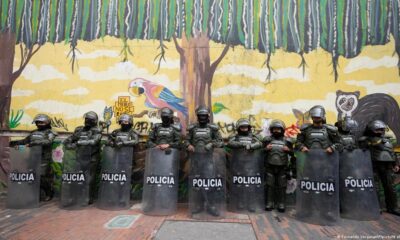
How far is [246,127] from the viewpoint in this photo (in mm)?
6594

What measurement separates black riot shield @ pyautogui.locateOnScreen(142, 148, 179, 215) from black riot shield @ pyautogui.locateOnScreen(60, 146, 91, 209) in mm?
1434

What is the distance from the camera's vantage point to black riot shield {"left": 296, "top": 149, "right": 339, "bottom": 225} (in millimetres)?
5504

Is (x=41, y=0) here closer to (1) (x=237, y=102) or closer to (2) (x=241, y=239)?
(1) (x=237, y=102)

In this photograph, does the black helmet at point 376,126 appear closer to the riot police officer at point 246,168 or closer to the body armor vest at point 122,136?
the riot police officer at point 246,168

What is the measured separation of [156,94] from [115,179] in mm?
2543

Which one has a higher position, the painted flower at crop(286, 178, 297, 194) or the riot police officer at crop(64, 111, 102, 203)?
the riot police officer at crop(64, 111, 102, 203)

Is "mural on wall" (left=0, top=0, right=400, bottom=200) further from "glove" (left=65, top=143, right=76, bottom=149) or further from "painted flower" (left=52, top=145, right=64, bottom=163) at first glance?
"glove" (left=65, top=143, right=76, bottom=149)

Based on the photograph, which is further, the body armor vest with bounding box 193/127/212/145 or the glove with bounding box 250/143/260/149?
the body armor vest with bounding box 193/127/212/145

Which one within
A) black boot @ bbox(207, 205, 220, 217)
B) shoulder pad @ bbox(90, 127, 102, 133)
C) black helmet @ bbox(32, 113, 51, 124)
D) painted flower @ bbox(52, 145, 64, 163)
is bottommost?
black boot @ bbox(207, 205, 220, 217)

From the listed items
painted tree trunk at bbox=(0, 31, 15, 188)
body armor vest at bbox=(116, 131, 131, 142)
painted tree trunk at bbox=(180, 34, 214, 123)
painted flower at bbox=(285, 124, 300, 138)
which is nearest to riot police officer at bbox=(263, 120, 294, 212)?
painted flower at bbox=(285, 124, 300, 138)

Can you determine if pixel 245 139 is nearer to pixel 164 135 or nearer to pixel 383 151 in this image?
pixel 164 135

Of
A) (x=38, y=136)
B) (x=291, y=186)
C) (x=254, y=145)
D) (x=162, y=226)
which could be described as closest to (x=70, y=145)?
(x=38, y=136)

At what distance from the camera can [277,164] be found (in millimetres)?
6367

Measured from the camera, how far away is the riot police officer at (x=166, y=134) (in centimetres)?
658
